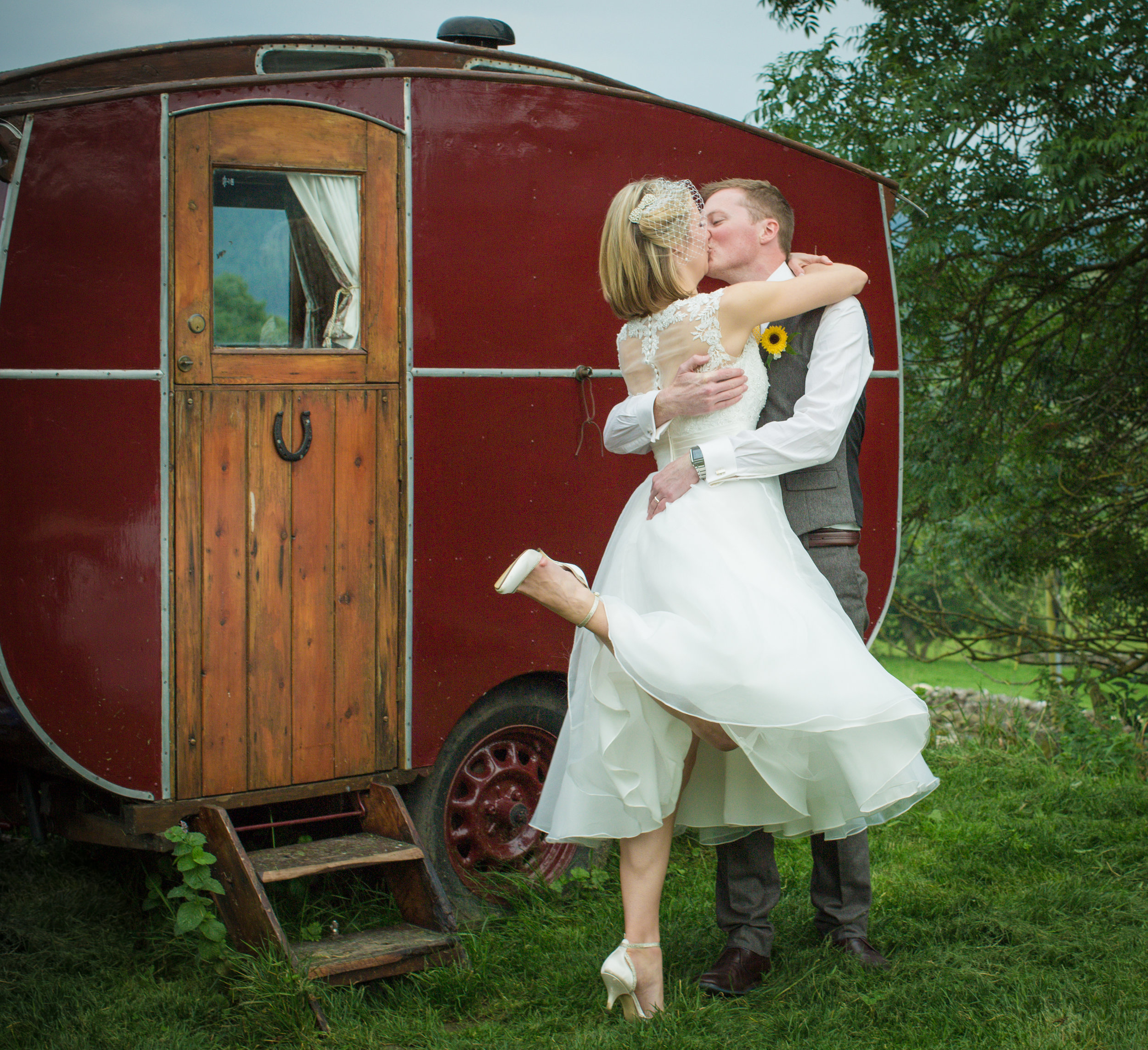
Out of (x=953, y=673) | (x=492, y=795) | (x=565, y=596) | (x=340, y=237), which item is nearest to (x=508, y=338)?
(x=340, y=237)

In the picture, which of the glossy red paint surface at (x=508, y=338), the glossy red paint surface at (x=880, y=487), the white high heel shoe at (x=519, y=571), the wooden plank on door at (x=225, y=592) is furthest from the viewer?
the glossy red paint surface at (x=880, y=487)

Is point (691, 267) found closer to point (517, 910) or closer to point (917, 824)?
point (517, 910)

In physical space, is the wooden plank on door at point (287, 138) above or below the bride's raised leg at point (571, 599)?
above

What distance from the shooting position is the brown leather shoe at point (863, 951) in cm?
351

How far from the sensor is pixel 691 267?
3.40 m

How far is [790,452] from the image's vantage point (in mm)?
3346

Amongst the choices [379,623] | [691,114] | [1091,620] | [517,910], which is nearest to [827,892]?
[517,910]

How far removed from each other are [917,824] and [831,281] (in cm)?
293

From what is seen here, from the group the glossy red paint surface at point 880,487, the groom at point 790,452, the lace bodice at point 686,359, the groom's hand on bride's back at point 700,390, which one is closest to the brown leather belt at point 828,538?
the groom at point 790,452

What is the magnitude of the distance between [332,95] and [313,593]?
1662mm

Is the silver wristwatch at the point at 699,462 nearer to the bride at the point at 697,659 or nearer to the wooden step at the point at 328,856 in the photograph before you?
the bride at the point at 697,659

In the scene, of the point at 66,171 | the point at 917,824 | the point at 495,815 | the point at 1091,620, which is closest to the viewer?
the point at 66,171

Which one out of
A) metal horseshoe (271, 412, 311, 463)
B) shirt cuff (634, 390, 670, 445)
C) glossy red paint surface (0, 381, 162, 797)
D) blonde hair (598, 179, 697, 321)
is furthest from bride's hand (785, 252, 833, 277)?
glossy red paint surface (0, 381, 162, 797)

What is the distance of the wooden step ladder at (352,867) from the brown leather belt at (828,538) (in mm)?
1615
